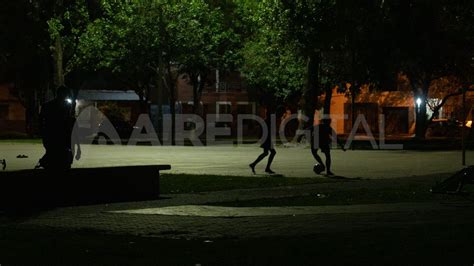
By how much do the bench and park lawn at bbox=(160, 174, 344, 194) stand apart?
1.37 meters

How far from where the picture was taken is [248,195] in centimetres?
1591

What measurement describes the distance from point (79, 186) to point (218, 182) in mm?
4894

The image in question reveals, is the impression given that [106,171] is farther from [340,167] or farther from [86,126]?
[86,126]

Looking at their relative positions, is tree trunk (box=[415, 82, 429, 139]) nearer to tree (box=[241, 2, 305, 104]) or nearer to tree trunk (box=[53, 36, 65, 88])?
tree (box=[241, 2, 305, 104])

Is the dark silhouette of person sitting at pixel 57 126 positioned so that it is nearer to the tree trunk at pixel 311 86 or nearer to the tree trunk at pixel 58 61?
the tree trunk at pixel 311 86

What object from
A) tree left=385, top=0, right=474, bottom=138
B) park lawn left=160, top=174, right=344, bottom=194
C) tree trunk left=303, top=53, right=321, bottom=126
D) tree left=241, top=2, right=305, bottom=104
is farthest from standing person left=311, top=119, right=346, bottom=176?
tree trunk left=303, top=53, right=321, bottom=126

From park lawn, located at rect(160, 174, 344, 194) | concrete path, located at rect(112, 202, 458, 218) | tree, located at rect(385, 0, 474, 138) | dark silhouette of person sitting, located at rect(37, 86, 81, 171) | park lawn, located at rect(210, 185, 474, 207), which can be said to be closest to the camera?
concrete path, located at rect(112, 202, 458, 218)

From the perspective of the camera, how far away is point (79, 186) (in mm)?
14453

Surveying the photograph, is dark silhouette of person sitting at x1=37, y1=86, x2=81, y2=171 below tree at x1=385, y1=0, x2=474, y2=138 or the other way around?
below

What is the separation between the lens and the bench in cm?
1351

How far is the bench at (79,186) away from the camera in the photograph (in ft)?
→ 44.3

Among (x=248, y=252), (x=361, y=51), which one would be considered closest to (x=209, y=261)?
(x=248, y=252)

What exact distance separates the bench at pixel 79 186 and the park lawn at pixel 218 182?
1370 mm

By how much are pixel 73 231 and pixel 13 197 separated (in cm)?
287
